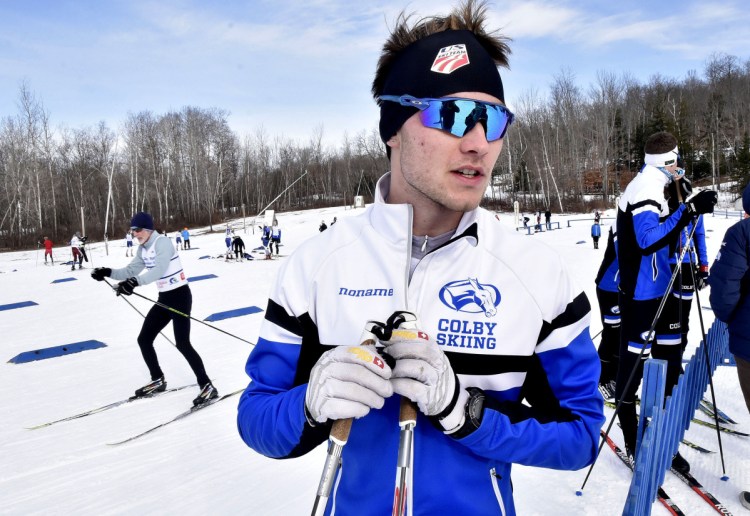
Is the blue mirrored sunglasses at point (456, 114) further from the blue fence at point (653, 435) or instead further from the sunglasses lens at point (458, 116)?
the blue fence at point (653, 435)

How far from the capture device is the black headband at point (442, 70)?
1.49m

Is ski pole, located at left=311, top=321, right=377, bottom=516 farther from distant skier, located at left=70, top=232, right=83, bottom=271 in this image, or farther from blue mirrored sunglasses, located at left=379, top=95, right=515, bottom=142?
distant skier, located at left=70, top=232, right=83, bottom=271

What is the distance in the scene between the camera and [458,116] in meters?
1.44

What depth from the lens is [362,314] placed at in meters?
1.46

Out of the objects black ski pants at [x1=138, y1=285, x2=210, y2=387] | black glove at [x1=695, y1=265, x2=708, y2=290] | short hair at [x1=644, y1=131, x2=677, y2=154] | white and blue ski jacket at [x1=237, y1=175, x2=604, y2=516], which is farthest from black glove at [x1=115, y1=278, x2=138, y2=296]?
black glove at [x1=695, y1=265, x2=708, y2=290]

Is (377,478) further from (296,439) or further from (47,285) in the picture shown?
(47,285)

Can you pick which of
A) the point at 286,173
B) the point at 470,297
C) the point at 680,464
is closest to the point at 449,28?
the point at 470,297

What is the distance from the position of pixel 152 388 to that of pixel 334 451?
18.1 ft

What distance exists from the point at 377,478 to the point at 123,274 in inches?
232

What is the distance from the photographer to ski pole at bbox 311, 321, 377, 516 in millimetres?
1212

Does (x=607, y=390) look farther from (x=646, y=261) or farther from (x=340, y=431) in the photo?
(x=340, y=431)

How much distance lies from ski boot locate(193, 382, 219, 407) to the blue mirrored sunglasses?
16.2 ft

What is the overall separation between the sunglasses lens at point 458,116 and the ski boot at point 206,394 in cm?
496

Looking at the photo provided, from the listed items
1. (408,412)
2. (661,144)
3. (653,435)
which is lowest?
(653,435)
